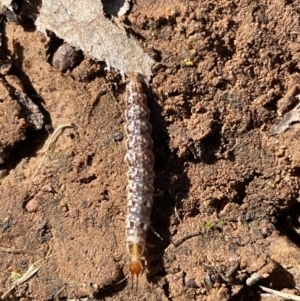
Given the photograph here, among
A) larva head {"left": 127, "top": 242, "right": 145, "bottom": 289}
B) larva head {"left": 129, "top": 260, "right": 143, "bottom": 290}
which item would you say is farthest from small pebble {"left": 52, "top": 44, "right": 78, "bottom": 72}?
larva head {"left": 129, "top": 260, "right": 143, "bottom": 290}

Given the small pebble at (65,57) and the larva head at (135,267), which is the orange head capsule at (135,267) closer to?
the larva head at (135,267)

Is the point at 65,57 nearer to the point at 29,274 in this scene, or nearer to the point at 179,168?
the point at 179,168

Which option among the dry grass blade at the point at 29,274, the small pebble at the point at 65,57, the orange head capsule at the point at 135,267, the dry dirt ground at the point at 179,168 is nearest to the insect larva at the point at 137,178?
the orange head capsule at the point at 135,267

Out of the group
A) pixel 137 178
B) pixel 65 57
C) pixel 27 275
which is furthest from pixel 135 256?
pixel 65 57

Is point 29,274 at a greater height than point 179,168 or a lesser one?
lesser

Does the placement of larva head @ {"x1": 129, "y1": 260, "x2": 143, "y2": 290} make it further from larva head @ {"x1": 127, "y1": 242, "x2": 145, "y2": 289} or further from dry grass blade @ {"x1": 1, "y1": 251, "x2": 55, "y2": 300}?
dry grass blade @ {"x1": 1, "y1": 251, "x2": 55, "y2": 300}

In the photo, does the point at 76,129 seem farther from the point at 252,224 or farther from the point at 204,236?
the point at 252,224
